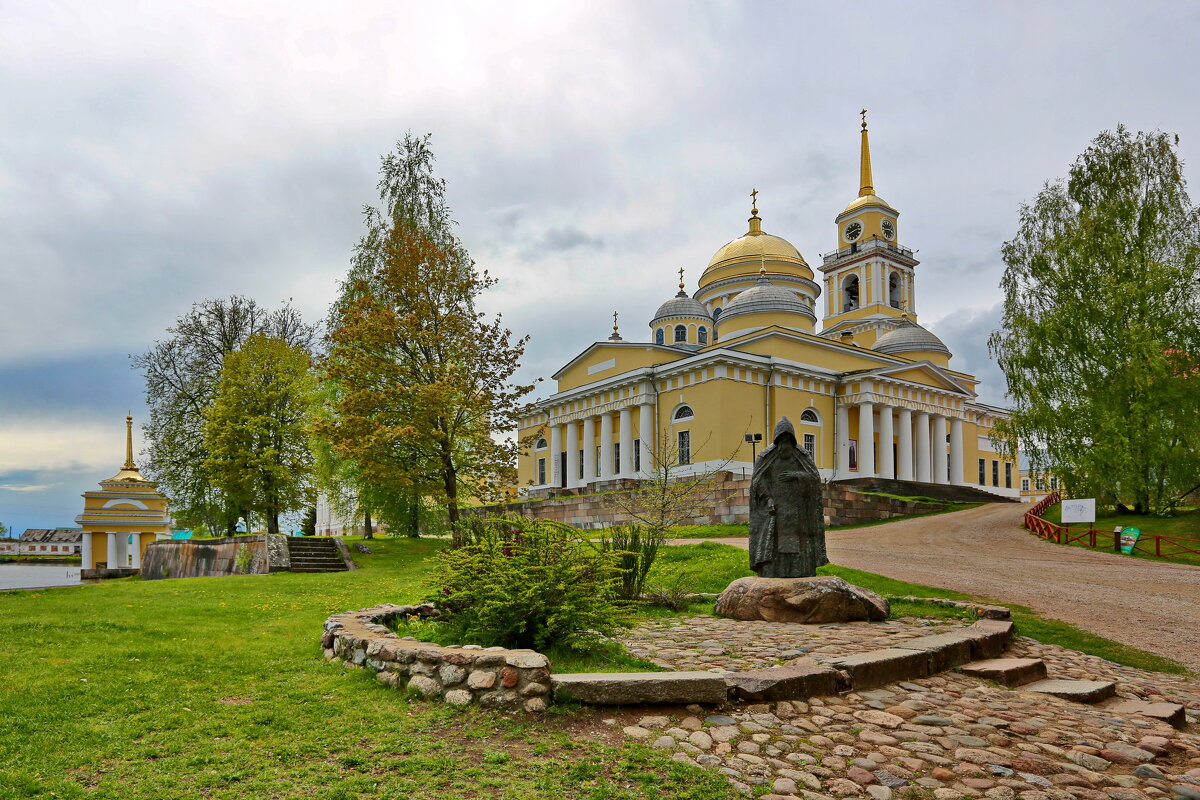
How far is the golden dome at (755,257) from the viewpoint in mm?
51062

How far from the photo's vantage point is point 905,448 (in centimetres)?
4091

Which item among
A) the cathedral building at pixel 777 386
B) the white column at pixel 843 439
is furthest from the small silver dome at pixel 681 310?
the white column at pixel 843 439

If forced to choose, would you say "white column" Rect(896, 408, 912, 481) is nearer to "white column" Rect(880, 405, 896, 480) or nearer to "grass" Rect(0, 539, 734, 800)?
"white column" Rect(880, 405, 896, 480)

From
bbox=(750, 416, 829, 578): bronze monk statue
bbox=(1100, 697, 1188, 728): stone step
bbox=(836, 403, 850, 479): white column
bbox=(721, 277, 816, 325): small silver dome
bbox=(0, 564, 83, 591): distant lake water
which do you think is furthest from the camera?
bbox=(721, 277, 816, 325): small silver dome

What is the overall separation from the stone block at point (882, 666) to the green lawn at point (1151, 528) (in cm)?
1588

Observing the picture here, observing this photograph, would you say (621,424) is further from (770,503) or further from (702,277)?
(770,503)

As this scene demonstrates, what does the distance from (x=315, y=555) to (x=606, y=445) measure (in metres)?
22.9

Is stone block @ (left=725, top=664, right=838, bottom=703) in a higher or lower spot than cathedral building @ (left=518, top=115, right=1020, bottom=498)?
lower

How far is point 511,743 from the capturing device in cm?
503

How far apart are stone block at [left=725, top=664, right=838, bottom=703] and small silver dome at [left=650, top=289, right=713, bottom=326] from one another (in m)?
46.9

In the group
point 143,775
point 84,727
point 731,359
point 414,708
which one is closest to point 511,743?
point 414,708

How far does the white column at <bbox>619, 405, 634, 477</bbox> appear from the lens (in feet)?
134

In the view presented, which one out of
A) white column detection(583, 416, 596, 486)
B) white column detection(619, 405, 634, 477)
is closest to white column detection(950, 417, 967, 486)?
white column detection(619, 405, 634, 477)

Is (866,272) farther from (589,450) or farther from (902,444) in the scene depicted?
(589,450)
